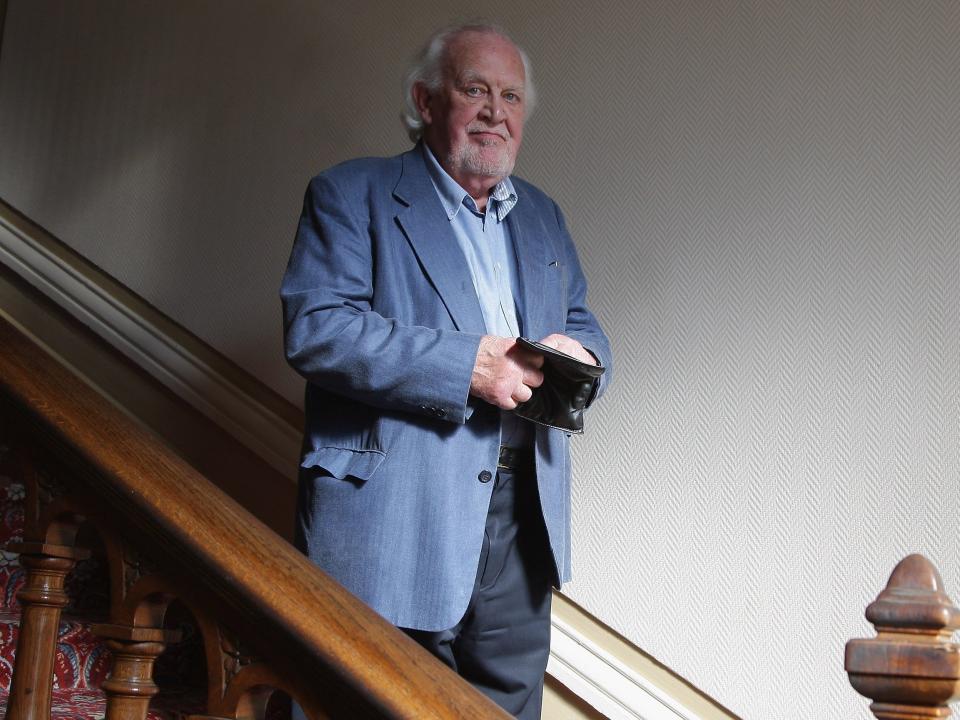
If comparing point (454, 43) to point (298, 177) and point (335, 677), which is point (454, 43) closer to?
point (298, 177)

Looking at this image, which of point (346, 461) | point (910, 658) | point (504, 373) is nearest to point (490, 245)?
point (504, 373)

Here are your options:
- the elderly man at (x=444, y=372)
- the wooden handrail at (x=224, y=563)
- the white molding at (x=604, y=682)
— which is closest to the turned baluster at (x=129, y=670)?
the wooden handrail at (x=224, y=563)

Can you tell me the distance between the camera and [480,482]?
1.58m

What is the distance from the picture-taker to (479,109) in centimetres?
176

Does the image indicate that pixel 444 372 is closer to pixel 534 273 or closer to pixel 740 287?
pixel 534 273

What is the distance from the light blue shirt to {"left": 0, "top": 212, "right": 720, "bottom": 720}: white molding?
0.63m

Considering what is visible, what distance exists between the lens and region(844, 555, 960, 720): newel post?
748 millimetres

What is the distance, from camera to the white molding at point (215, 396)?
2.05 m

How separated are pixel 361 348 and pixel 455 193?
14.9 inches

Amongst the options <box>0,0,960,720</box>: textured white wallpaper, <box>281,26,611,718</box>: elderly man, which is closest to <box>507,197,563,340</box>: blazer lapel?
<box>281,26,611,718</box>: elderly man

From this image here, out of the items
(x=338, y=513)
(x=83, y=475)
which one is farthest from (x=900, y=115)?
(x=83, y=475)

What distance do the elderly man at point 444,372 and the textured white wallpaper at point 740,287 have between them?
342 mm

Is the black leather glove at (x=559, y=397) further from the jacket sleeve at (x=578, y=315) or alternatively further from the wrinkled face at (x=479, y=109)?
the wrinkled face at (x=479, y=109)

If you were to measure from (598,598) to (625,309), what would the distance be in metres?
0.57
